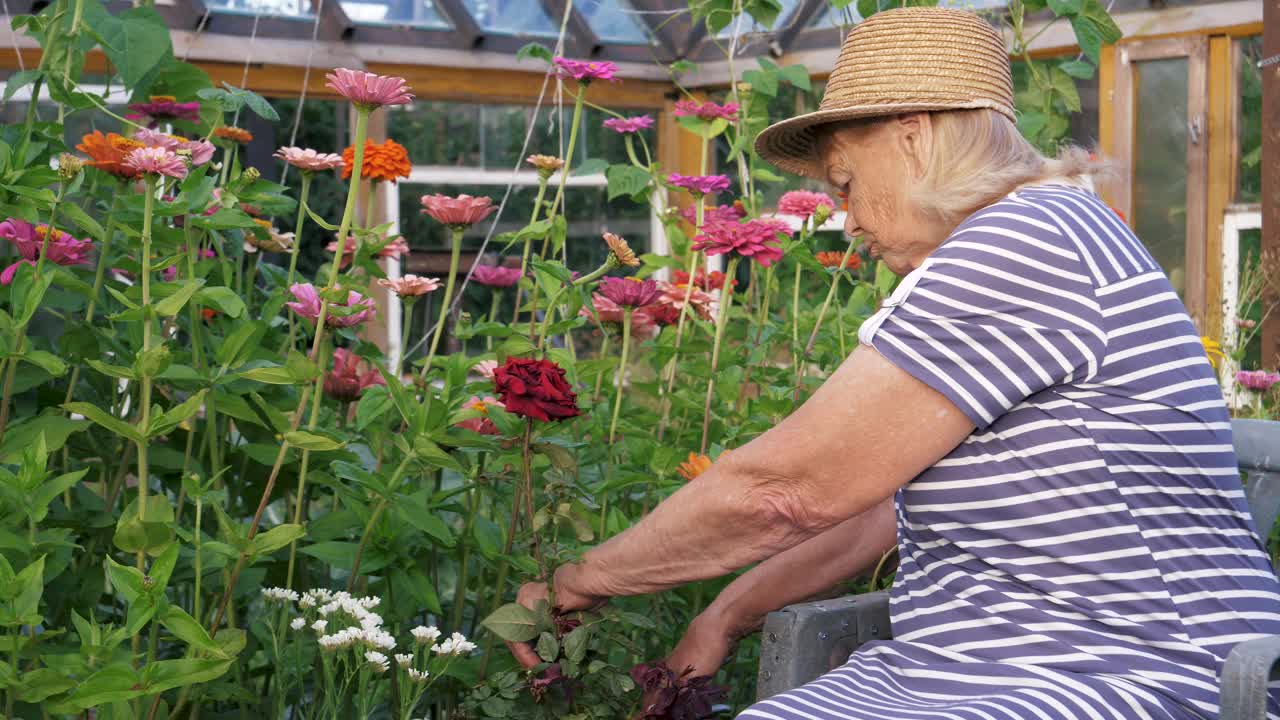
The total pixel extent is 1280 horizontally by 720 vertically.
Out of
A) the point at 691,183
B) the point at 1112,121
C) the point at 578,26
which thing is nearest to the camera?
the point at 691,183

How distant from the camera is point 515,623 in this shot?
138 cm

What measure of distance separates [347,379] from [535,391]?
1.77 feet

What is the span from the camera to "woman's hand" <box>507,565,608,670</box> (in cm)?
140

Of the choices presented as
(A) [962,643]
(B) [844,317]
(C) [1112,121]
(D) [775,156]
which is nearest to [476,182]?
(C) [1112,121]

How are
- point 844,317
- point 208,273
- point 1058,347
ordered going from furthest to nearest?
point 844,317 → point 208,273 → point 1058,347

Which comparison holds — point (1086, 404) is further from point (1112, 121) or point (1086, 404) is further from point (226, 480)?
point (1112, 121)

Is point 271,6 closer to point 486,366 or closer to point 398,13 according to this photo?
point 398,13

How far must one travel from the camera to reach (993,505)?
1.22 metres

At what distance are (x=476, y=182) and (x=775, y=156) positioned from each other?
6.17 meters

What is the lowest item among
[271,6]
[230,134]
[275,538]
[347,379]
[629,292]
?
[275,538]

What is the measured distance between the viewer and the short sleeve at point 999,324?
3.81 feet

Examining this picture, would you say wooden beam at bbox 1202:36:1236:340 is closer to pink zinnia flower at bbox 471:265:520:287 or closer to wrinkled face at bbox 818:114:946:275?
pink zinnia flower at bbox 471:265:520:287

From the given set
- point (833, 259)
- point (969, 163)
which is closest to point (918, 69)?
point (969, 163)

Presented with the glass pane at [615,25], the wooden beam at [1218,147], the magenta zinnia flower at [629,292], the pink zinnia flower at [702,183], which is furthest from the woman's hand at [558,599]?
the glass pane at [615,25]
